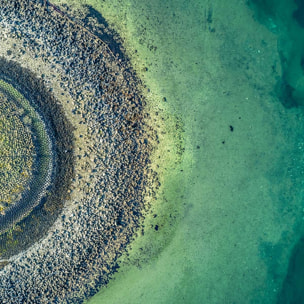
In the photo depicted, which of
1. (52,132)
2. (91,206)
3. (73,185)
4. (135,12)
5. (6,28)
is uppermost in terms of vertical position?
(6,28)

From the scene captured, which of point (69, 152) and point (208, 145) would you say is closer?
point (69, 152)

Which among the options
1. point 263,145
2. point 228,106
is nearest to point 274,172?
point 263,145

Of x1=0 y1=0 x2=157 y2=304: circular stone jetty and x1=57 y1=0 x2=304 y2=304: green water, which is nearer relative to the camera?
x1=0 y1=0 x2=157 y2=304: circular stone jetty

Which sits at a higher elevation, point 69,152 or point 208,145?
point 69,152

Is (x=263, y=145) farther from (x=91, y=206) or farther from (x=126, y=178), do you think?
(x=91, y=206)
